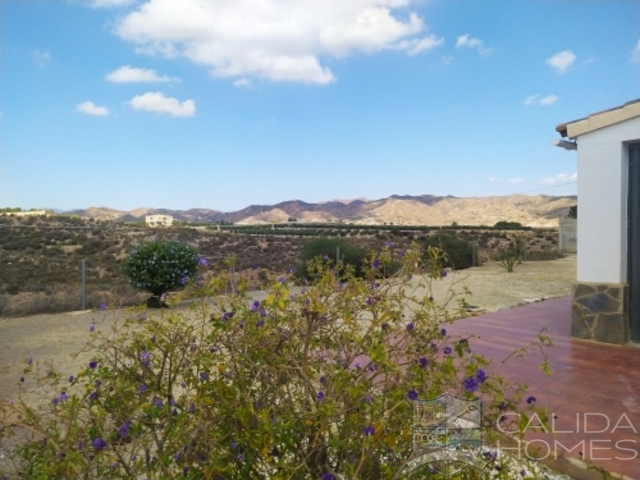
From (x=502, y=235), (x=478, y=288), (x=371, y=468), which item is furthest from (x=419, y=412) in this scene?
(x=502, y=235)

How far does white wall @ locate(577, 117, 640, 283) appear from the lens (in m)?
5.33

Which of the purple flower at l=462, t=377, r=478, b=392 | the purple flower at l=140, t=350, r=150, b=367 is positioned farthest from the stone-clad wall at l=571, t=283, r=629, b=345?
the purple flower at l=140, t=350, r=150, b=367

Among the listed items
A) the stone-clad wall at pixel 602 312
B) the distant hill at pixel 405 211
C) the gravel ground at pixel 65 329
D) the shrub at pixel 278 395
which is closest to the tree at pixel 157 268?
the gravel ground at pixel 65 329

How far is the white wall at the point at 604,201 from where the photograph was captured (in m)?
5.33

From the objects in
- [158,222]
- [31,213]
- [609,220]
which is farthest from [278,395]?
[158,222]

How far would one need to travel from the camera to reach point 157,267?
10625mm

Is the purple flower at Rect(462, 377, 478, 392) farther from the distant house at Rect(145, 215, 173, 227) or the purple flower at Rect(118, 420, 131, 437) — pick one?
the distant house at Rect(145, 215, 173, 227)

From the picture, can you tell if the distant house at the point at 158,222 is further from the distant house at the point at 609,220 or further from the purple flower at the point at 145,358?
the purple flower at the point at 145,358

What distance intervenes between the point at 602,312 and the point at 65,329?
8.31m

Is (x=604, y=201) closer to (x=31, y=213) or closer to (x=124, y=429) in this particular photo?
(x=124, y=429)

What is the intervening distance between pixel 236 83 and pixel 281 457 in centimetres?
1658

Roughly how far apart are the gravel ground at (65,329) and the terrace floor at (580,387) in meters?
0.89

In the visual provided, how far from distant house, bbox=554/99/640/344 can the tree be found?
7827 mm

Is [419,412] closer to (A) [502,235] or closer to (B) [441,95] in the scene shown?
(B) [441,95]
